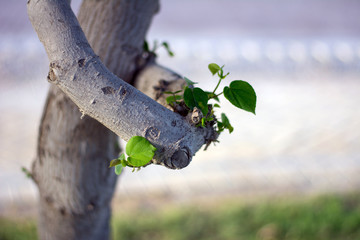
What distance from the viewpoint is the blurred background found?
3.40 metres

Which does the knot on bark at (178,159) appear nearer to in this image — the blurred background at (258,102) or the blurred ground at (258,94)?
the blurred background at (258,102)

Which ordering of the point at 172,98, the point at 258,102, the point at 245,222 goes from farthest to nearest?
1. the point at 258,102
2. the point at 245,222
3. the point at 172,98

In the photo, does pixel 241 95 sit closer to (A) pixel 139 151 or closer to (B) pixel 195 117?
(B) pixel 195 117

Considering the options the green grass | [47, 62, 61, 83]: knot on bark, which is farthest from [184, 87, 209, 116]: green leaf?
the green grass

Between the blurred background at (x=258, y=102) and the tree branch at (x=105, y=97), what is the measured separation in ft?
6.83

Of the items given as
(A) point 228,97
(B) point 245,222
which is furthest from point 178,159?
(B) point 245,222

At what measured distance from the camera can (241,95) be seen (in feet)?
3.05

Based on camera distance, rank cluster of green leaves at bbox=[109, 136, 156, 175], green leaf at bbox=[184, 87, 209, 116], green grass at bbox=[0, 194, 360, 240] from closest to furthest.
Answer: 1. cluster of green leaves at bbox=[109, 136, 156, 175]
2. green leaf at bbox=[184, 87, 209, 116]
3. green grass at bbox=[0, 194, 360, 240]

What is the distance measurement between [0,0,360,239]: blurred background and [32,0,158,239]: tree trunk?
1528 mm

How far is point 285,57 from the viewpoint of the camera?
5840 millimetres

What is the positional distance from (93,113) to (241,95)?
0.38 meters

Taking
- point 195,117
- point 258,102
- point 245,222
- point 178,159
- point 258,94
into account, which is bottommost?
point 245,222

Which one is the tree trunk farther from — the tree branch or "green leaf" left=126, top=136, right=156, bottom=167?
"green leaf" left=126, top=136, right=156, bottom=167

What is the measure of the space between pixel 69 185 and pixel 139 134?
31.6 inches
